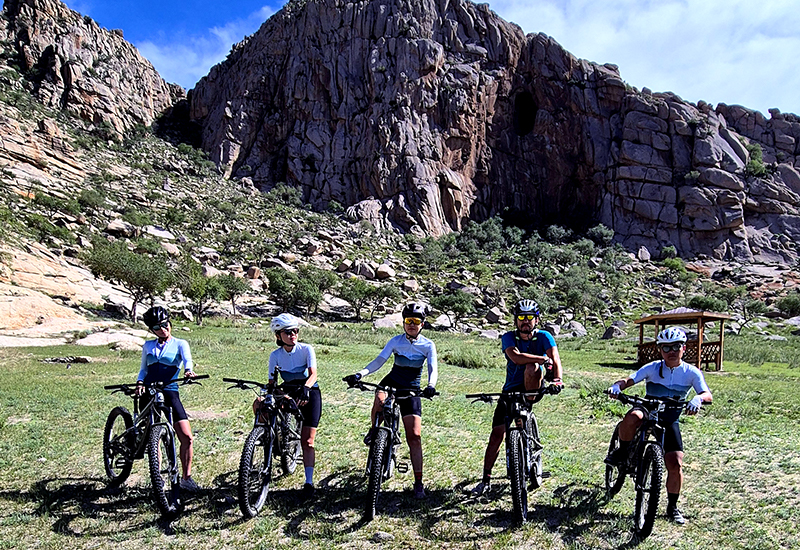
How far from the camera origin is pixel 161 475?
197 inches

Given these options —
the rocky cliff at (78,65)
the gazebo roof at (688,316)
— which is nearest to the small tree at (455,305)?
the gazebo roof at (688,316)

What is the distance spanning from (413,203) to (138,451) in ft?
246

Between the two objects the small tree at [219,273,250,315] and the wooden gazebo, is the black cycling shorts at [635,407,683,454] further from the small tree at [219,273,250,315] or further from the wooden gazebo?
the small tree at [219,273,250,315]

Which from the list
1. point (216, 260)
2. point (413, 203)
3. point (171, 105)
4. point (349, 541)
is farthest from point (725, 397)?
point (171, 105)

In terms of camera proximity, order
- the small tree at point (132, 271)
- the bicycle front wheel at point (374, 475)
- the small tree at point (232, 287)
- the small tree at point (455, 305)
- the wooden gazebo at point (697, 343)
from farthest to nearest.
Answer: the small tree at point (455, 305)
the small tree at point (232, 287)
the small tree at point (132, 271)
the wooden gazebo at point (697, 343)
the bicycle front wheel at point (374, 475)

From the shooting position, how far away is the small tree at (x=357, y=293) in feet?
153

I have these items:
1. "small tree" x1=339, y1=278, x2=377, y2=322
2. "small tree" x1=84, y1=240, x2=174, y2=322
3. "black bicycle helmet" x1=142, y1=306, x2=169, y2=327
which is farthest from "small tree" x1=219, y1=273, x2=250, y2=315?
"black bicycle helmet" x1=142, y1=306, x2=169, y2=327

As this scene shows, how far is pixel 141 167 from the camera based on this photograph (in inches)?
2675

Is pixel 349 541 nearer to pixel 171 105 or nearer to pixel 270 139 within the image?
pixel 270 139

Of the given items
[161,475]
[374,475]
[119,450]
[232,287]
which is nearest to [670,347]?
[374,475]

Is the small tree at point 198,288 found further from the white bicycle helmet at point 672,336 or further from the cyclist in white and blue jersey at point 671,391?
the white bicycle helmet at point 672,336

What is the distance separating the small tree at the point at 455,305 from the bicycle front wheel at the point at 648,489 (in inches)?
1601

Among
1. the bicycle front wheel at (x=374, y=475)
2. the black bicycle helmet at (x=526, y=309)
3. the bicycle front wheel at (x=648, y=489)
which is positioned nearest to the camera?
the bicycle front wheel at (x=648, y=489)

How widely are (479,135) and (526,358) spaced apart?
91308 millimetres
